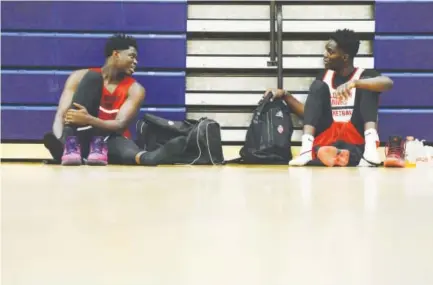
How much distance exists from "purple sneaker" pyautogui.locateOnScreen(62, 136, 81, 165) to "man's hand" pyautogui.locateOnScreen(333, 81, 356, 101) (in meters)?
1.94

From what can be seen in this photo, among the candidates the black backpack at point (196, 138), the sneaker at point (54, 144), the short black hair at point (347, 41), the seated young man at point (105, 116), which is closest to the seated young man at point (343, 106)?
the short black hair at point (347, 41)

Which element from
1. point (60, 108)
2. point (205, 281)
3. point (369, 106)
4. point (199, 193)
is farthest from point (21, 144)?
point (205, 281)

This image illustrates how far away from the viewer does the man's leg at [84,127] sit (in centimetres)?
436

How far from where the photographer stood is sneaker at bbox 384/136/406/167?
444 centimetres

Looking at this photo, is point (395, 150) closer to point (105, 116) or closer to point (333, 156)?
point (333, 156)

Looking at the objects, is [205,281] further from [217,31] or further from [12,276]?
[217,31]

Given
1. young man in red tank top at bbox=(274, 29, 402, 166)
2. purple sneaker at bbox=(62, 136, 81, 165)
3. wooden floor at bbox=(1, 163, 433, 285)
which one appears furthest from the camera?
young man in red tank top at bbox=(274, 29, 402, 166)

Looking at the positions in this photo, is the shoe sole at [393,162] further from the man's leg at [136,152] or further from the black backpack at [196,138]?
the man's leg at [136,152]

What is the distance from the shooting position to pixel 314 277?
3.11 feet

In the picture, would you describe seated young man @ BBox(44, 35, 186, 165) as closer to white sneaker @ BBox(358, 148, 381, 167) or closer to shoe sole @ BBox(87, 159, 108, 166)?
shoe sole @ BBox(87, 159, 108, 166)

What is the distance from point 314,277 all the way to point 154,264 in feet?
0.86

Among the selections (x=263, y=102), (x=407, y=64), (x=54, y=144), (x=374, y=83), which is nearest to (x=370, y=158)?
(x=374, y=83)

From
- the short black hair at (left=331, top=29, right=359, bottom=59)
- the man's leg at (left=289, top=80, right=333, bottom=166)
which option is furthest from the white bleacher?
the man's leg at (left=289, top=80, right=333, bottom=166)

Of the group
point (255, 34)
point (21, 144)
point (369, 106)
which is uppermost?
point (255, 34)
